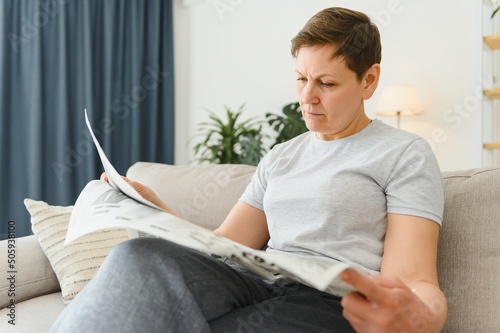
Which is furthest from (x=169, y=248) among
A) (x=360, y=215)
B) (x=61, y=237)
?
(x=61, y=237)

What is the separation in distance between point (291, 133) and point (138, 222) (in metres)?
2.39

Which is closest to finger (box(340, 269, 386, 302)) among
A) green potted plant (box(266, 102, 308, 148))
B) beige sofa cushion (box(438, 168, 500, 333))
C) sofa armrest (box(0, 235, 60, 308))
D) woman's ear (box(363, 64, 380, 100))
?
beige sofa cushion (box(438, 168, 500, 333))

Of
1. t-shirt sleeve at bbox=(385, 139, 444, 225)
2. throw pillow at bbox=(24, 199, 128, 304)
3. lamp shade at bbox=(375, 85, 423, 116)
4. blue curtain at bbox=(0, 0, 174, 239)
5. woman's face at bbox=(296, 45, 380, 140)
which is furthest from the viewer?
blue curtain at bbox=(0, 0, 174, 239)

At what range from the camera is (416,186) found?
965 mm

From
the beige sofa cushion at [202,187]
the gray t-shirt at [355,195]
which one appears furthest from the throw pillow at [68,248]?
the gray t-shirt at [355,195]

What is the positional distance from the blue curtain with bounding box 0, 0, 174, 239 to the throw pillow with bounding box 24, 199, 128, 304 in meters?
1.73

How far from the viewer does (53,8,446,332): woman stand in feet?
2.38

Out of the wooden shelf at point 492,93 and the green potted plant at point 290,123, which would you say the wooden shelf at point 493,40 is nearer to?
the wooden shelf at point 492,93

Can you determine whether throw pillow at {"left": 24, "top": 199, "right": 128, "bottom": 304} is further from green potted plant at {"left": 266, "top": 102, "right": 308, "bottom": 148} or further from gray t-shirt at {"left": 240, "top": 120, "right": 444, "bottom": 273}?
green potted plant at {"left": 266, "top": 102, "right": 308, "bottom": 148}

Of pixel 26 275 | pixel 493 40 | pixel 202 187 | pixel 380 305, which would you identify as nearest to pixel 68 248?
pixel 26 275

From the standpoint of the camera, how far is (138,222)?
759mm

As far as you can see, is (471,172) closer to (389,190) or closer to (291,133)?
(389,190)

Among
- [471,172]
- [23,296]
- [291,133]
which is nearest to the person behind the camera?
[471,172]

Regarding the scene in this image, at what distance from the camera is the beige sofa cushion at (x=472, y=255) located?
1001 millimetres
